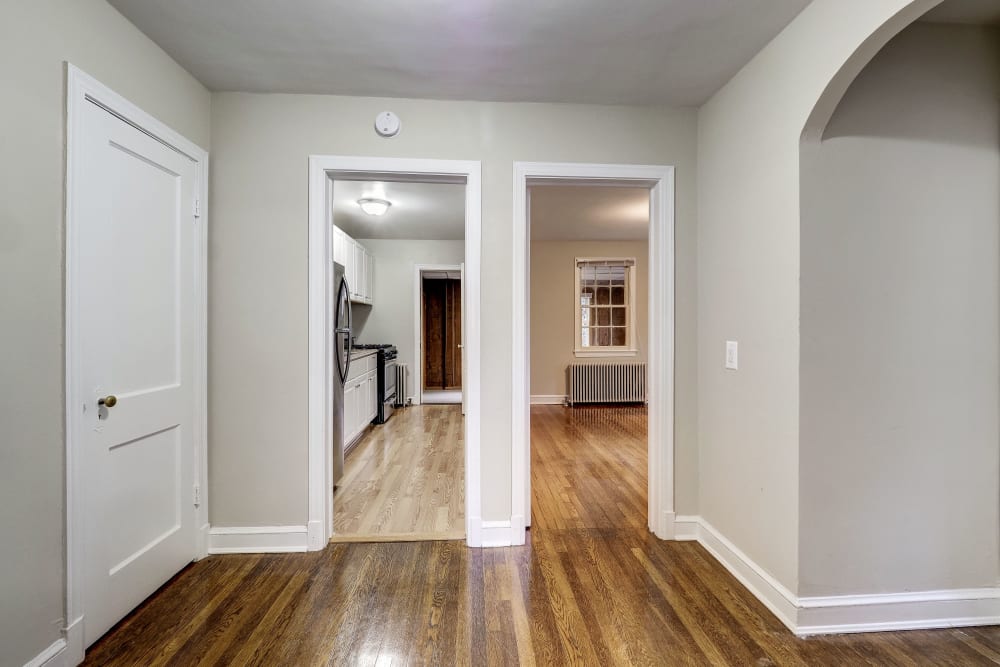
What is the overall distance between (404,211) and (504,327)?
296 cm

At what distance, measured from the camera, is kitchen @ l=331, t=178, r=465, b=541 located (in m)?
2.97

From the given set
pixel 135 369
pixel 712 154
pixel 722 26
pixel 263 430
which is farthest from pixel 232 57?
pixel 712 154

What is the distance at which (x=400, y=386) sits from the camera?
646 centimetres

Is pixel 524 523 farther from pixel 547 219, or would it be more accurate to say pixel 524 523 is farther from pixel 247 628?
pixel 547 219

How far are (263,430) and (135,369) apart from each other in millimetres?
673

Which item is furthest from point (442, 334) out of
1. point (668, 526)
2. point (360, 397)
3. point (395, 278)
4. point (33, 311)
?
point (33, 311)

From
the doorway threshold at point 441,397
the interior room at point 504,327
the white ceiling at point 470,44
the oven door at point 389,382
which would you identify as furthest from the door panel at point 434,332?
the white ceiling at point 470,44

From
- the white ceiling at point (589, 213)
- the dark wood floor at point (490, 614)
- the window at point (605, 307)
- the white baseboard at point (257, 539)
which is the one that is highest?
the white ceiling at point (589, 213)

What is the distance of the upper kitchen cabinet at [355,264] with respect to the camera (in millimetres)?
4848

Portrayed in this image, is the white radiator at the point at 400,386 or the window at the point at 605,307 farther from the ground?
the window at the point at 605,307

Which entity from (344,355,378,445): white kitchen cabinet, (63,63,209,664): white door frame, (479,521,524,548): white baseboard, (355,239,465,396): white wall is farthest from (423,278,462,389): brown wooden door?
(63,63,209,664): white door frame

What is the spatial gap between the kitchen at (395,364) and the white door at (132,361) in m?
0.79

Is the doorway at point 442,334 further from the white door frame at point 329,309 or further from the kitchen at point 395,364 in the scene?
the white door frame at point 329,309

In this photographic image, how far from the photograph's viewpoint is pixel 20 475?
1.41 metres
